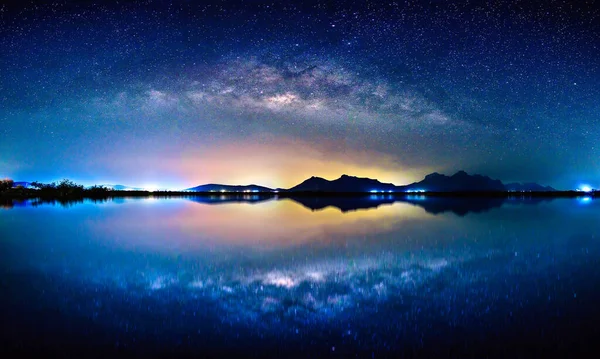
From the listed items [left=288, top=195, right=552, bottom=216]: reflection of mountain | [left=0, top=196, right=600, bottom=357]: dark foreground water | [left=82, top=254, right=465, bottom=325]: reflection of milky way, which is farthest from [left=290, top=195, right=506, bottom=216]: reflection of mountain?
[left=82, top=254, right=465, bottom=325]: reflection of milky way

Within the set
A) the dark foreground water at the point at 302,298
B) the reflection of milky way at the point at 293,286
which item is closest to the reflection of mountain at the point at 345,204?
the dark foreground water at the point at 302,298

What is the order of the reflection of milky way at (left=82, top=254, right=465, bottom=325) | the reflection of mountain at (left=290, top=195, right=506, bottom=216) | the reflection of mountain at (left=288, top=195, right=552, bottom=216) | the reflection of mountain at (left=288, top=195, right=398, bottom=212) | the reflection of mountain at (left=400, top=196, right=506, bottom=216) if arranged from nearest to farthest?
the reflection of milky way at (left=82, top=254, right=465, bottom=325), the reflection of mountain at (left=400, top=196, right=506, bottom=216), the reflection of mountain at (left=290, top=195, right=506, bottom=216), the reflection of mountain at (left=288, top=195, right=552, bottom=216), the reflection of mountain at (left=288, top=195, right=398, bottom=212)

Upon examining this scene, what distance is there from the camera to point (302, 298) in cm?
878

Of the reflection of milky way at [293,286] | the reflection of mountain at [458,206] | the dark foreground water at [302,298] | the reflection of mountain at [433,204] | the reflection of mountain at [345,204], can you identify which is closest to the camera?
the dark foreground water at [302,298]

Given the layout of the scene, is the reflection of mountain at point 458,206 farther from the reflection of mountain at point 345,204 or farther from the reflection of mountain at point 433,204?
the reflection of mountain at point 345,204

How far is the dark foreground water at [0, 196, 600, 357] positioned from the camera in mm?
6355

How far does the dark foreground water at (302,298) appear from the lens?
636 cm

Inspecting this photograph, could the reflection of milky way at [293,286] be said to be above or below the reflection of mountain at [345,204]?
below

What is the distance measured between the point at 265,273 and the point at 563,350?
25.1ft

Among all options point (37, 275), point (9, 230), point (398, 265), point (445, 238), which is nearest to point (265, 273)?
point (398, 265)

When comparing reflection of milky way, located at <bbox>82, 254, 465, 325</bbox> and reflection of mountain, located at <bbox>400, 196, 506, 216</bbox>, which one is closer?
reflection of milky way, located at <bbox>82, 254, 465, 325</bbox>

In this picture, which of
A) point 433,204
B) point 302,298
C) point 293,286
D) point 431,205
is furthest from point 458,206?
point 302,298

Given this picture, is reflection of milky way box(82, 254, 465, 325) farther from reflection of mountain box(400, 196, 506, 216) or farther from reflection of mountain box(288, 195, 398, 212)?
reflection of mountain box(288, 195, 398, 212)

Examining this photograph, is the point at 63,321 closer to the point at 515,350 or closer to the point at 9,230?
the point at 515,350
